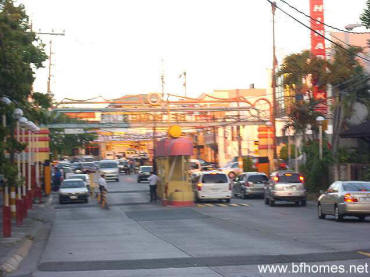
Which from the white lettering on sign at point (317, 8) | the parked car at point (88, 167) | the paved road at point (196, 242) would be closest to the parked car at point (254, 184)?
the paved road at point (196, 242)

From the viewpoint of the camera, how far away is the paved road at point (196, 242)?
14680 millimetres

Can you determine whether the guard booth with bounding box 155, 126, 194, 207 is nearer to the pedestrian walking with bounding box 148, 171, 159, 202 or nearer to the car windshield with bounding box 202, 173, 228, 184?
the pedestrian walking with bounding box 148, 171, 159, 202

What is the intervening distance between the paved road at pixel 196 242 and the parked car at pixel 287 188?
1.80 metres

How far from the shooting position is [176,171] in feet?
129

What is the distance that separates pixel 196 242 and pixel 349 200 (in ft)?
26.6

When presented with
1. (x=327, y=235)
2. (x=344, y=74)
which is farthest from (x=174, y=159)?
(x=327, y=235)

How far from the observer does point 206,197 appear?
39688 mm

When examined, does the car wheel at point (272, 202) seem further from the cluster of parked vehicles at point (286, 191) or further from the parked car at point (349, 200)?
the parked car at point (349, 200)

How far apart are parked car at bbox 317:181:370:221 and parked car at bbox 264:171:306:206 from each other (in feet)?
28.5

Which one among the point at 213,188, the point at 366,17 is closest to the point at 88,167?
the point at 213,188

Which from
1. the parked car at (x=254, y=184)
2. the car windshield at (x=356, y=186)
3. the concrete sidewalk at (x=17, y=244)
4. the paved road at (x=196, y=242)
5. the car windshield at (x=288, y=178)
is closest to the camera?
the paved road at (x=196, y=242)

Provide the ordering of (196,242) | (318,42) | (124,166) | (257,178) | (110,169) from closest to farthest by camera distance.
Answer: (196,242)
(257,178)
(318,42)
(110,169)
(124,166)

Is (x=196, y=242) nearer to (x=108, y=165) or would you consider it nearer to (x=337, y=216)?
(x=337, y=216)

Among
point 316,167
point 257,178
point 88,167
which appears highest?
point 316,167
